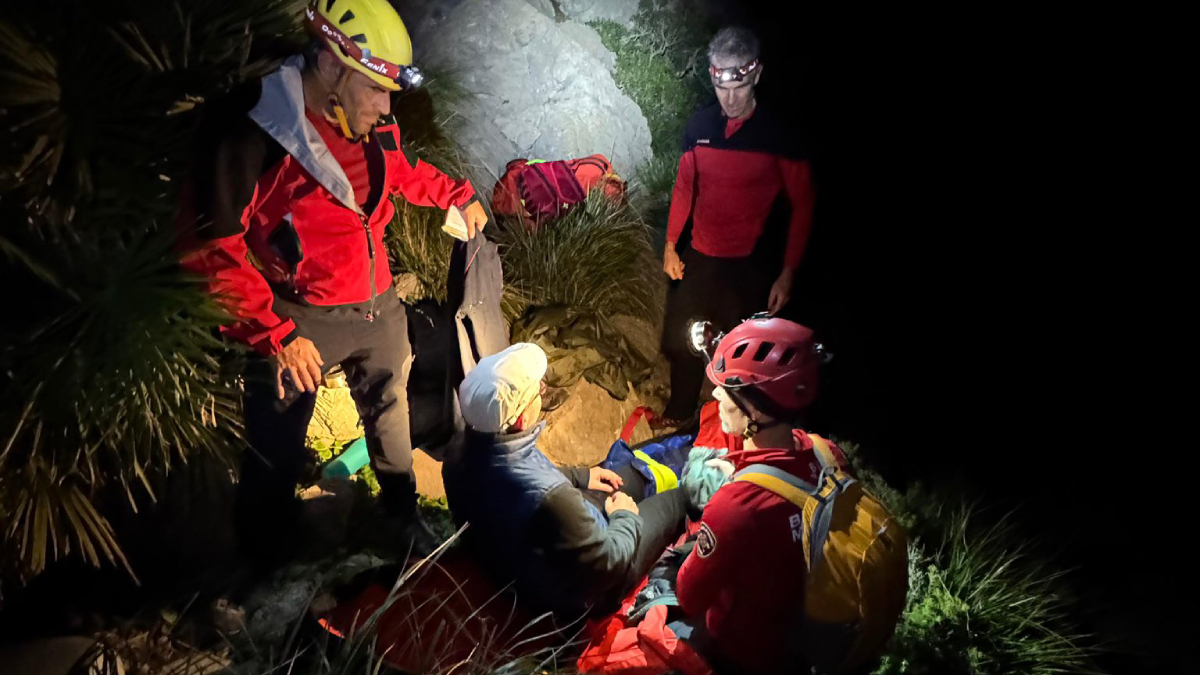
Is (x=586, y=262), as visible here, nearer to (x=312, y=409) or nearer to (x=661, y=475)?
(x=661, y=475)

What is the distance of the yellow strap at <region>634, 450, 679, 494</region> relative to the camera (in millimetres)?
3080

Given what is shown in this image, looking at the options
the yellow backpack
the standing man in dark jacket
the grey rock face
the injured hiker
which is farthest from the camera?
the grey rock face

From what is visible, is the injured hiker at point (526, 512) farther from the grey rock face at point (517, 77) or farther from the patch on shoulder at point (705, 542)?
the grey rock face at point (517, 77)

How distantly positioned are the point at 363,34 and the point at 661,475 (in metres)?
1.98

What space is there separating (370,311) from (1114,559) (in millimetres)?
3443

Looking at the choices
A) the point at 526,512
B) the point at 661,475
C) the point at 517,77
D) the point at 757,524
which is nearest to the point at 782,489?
the point at 757,524

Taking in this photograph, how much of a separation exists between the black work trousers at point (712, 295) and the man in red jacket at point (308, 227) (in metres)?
1.24

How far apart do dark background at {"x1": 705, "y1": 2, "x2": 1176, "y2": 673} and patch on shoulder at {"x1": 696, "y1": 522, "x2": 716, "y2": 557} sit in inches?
65.9

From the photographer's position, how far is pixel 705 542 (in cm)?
214

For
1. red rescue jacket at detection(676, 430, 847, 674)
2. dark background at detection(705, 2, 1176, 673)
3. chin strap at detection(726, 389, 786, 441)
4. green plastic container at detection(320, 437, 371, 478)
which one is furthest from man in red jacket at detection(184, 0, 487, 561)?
dark background at detection(705, 2, 1176, 673)

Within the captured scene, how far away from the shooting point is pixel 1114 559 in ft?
11.2

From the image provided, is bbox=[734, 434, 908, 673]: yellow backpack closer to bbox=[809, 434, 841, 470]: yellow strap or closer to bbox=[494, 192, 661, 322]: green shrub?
bbox=[809, 434, 841, 470]: yellow strap

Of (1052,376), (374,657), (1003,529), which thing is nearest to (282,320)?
(374,657)

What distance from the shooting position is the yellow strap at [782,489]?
2092mm
